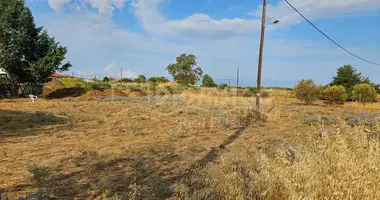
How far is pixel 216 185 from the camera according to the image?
3525 mm

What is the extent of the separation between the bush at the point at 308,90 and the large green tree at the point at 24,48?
2002 centimetres

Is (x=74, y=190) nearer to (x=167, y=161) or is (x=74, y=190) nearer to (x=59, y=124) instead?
(x=167, y=161)

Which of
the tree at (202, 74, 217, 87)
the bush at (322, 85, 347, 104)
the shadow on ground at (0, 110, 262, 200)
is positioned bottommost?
the shadow on ground at (0, 110, 262, 200)

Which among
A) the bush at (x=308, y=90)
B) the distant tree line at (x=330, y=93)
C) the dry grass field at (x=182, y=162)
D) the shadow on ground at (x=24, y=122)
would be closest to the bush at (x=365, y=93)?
Result: the distant tree line at (x=330, y=93)

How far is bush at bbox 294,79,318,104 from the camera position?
2548 cm

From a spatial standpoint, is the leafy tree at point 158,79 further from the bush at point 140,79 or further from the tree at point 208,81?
the tree at point 208,81

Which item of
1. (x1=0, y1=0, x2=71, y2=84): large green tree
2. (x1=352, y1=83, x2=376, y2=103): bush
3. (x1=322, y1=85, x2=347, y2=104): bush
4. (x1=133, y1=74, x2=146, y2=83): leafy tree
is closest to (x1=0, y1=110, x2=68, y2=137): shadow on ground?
(x1=0, y1=0, x2=71, y2=84): large green tree

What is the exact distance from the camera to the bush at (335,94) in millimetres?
25906

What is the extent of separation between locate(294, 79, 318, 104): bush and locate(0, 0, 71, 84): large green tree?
20.0 m

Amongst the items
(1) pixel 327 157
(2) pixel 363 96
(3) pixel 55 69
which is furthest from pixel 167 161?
(2) pixel 363 96

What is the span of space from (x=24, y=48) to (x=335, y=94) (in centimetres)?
2605

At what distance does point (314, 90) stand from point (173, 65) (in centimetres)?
3727

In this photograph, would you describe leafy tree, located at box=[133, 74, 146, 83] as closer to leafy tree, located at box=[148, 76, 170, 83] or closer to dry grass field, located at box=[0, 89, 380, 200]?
leafy tree, located at box=[148, 76, 170, 83]

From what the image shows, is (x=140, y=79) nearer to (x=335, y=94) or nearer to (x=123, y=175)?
(x=335, y=94)
